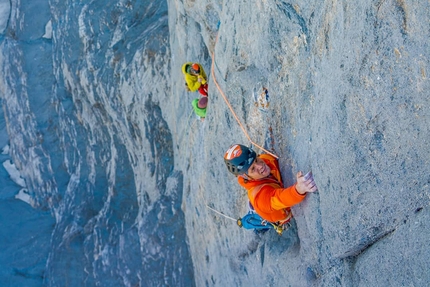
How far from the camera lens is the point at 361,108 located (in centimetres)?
347

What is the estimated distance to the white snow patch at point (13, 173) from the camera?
1697 centimetres

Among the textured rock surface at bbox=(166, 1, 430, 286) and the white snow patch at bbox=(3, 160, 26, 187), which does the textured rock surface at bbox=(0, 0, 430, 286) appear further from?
the white snow patch at bbox=(3, 160, 26, 187)

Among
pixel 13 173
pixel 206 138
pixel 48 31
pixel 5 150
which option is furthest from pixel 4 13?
pixel 206 138

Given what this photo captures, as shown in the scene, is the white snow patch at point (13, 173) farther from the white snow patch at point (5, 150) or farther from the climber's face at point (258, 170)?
Result: the climber's face at point (258, 170)

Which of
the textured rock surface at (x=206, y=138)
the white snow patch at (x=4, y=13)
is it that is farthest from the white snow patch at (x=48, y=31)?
the white snow patch at (x=4, y=13)

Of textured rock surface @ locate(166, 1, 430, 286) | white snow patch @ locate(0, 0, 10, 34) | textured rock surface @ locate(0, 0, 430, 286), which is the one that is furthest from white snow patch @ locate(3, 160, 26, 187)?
textured rock surface @ locate(166, 1, 430, 286)

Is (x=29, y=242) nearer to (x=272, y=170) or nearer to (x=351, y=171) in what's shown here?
(x=272, y=170)

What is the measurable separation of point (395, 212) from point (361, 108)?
0.72 meters

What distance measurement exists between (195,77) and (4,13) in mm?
13511

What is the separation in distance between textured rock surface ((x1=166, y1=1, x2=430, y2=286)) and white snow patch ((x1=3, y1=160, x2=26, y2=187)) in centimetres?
1175

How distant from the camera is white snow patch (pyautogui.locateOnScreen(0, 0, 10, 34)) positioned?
18719 millimetres

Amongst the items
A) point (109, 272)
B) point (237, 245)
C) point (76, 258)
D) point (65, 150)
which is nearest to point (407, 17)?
Result: point (237, 245)

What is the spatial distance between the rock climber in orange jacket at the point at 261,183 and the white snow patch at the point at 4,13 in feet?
53.6

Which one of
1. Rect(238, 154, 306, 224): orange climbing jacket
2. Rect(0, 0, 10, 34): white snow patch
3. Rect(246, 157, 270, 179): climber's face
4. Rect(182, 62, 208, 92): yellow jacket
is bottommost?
Rect(0, 0, 10, 34): white snow patch
